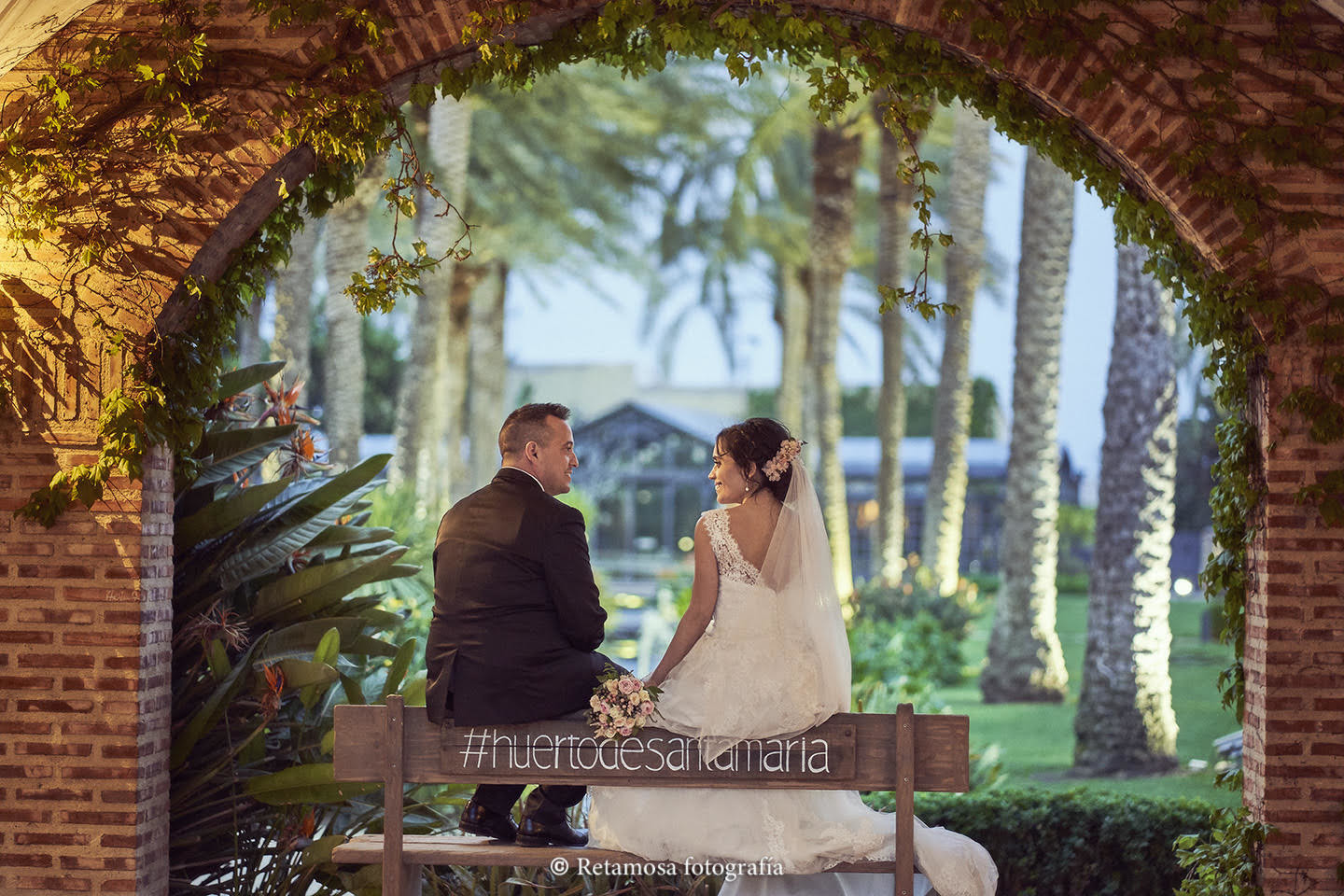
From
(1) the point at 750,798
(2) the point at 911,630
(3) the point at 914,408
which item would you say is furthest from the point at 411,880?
(3) the point at 914,408

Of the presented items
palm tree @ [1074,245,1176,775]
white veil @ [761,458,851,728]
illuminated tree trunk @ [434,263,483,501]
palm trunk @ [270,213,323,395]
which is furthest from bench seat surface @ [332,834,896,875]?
illuminated tree trunk @ [434,263,483,501]

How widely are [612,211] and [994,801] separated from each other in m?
22.2

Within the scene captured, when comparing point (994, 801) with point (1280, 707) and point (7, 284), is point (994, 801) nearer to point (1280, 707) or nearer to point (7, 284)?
point (1280, 707)

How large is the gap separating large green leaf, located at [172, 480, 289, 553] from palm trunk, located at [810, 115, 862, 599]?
11905mm

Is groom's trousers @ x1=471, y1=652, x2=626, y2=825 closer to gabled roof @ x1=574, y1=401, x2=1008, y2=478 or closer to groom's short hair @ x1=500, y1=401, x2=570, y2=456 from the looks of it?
groom's short hair @ x1=500, y1=401, x2=570, y2=456

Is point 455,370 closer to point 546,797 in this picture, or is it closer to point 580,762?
point 546,797

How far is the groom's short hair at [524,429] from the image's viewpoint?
4996 mm

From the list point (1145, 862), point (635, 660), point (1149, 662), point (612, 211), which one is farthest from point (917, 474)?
point (1145, 862)

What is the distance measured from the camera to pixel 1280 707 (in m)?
5.15

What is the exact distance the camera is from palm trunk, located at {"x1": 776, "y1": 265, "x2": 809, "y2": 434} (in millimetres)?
28828

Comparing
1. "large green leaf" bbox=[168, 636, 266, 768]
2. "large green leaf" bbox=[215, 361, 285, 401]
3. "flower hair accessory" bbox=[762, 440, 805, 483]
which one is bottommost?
"large green leaf" bbox=[168, 636, 266, 768]

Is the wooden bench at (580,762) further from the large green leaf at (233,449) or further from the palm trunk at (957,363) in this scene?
the palm trunk at (957,363)

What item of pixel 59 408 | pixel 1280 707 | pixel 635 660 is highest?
pixel 59 408

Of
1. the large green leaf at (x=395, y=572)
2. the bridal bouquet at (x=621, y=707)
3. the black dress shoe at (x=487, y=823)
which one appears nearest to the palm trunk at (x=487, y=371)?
the large green leaf at (x=395, y=572)
